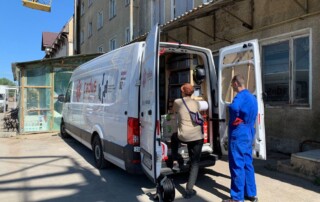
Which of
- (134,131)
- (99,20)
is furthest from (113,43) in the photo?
(134,131)

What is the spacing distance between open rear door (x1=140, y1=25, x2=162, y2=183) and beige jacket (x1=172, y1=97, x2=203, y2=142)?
58 cm

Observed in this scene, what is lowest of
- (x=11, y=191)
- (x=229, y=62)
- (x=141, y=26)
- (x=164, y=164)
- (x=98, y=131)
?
(x=11, y=191)

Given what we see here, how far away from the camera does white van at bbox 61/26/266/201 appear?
4855 millimetres

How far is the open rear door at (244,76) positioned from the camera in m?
5.14

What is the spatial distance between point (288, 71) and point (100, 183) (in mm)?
5134

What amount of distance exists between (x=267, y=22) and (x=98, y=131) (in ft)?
16.8

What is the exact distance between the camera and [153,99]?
4.68m

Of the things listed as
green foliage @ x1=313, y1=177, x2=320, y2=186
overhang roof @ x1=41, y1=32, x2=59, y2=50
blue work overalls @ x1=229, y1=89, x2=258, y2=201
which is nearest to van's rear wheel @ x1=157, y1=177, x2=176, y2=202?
blue work overalls @ x1=229, y1=89, x2=258, y2=201

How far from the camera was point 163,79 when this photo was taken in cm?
721

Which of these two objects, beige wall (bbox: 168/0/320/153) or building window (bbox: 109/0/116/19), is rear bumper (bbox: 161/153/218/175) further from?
building window (bbox: 109/0/116/19)

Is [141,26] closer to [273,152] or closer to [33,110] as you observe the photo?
[33,110]

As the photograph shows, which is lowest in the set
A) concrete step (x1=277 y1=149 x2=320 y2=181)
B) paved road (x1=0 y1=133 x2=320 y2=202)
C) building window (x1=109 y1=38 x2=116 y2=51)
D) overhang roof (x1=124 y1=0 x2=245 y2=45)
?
paved road (x1=0 y1=133 x2=320 y2=202)

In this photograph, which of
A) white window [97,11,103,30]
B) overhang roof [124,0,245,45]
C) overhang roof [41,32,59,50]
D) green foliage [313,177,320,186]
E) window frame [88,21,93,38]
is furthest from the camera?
overhang roof [41,32,59,50]

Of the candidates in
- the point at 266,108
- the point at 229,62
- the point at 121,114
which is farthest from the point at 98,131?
the point at 266,108
